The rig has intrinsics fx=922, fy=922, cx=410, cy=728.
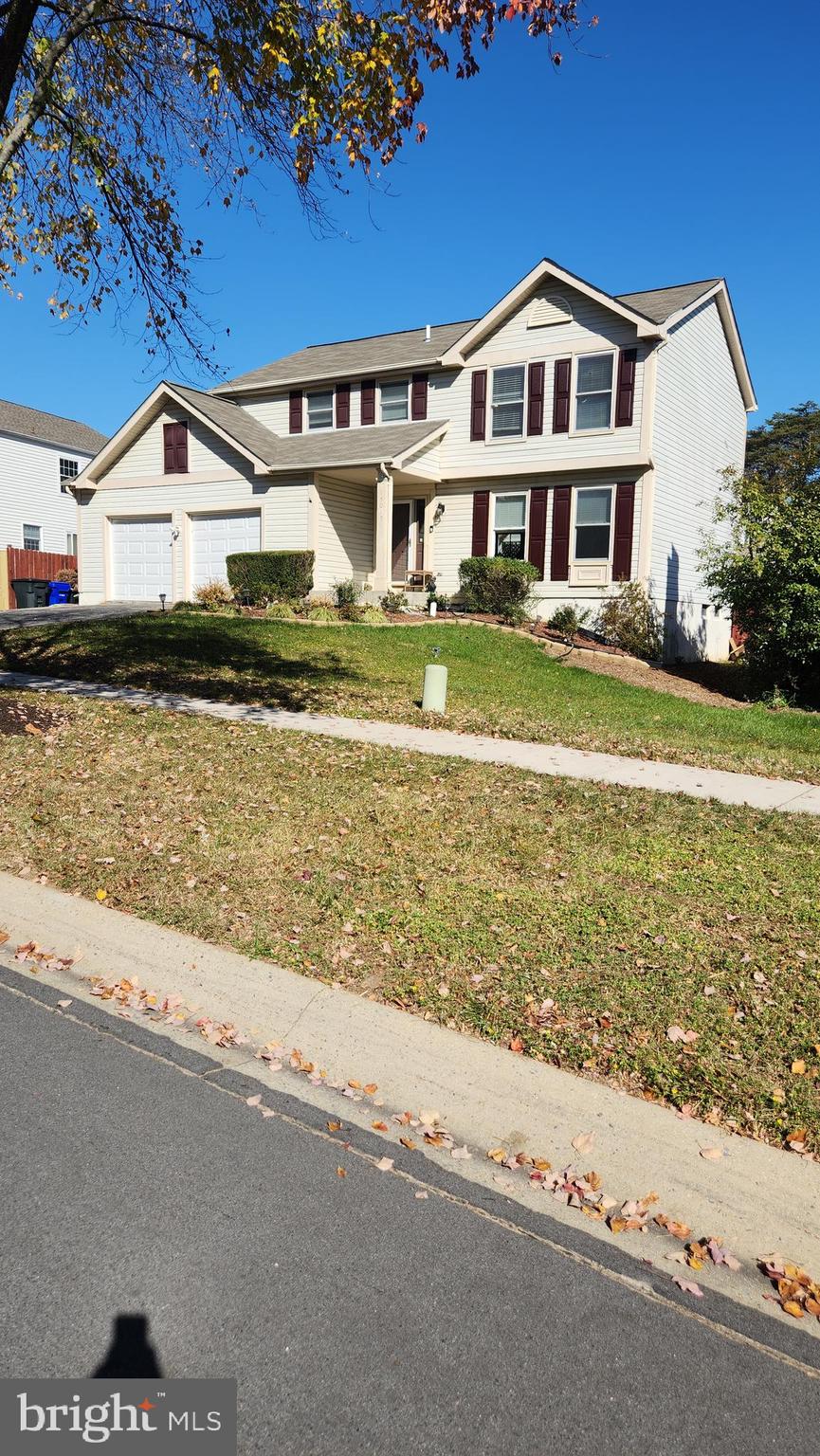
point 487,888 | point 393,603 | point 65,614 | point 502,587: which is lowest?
point 487,888

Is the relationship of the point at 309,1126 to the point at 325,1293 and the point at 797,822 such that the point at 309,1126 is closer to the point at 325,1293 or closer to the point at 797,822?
the point at 325,1293

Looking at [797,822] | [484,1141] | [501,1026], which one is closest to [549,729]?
[797,822]

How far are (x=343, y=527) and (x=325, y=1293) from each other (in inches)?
887

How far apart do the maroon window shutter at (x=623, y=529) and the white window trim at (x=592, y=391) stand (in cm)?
134

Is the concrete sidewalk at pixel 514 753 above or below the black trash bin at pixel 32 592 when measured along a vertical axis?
below

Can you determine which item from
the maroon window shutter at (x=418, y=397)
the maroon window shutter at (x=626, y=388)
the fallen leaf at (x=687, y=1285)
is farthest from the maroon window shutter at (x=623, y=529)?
the fallen leaf at (x=687, y=1285)

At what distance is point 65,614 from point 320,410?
9561 millimetres

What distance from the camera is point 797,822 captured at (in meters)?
7.23

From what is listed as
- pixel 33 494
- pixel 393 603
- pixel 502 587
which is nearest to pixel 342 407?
pixel 393 603

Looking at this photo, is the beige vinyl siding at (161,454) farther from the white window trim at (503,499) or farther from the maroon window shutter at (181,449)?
the white window trim at (503,499)

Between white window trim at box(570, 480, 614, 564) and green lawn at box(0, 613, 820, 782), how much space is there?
11.7 ft

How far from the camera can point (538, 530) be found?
22.6 m

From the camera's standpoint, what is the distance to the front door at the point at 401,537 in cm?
2466

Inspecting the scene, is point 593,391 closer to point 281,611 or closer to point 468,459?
point 468,459
